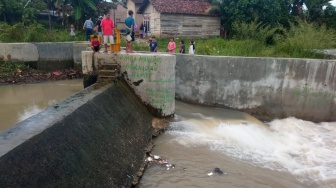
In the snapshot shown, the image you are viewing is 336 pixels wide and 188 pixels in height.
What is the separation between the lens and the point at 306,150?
7.30m

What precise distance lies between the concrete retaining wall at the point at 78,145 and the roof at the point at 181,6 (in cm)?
1678

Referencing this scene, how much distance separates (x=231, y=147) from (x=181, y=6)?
18405 millimetres

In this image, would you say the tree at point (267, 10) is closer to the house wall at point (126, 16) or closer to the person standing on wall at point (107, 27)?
the house wall at point (126, 16)

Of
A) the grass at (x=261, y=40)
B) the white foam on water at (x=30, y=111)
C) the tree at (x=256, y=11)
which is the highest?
the tree at (x=256, y=11)

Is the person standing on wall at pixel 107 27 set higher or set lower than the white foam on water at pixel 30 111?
higher

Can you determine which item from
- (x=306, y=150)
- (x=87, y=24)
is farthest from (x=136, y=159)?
(x=87, y=24)

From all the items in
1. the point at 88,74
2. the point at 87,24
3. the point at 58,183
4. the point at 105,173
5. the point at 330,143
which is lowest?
the point at 330,143

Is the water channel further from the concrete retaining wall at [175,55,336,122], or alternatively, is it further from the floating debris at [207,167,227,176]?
the concrete retaining wall at [175,55,336,122]

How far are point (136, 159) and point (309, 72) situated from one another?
6.70 m

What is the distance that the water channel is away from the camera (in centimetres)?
565

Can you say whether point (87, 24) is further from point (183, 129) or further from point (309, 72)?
point (309, 72)

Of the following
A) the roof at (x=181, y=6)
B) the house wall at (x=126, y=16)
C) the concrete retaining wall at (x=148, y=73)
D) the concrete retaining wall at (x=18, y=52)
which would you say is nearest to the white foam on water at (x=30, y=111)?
the concrete retaining wall at (x=148, y=73)

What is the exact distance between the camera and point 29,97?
9.45 m

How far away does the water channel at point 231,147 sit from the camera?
565 centimetres
